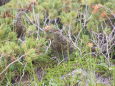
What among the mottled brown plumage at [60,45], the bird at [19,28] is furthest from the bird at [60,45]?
the bird at [19,28]

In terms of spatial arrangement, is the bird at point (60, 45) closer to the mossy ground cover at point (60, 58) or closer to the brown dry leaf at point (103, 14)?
the mossy ground cover at point (60, 58)

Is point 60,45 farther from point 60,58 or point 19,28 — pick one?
point 19,28

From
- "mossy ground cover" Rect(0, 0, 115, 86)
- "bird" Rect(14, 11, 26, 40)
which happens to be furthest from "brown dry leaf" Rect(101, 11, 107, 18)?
"bird" Rect(14, 11, 26, 40)

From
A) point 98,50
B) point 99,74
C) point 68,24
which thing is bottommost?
point 99,74

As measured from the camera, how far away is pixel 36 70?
1850mm

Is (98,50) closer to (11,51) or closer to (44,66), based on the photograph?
(44,66)

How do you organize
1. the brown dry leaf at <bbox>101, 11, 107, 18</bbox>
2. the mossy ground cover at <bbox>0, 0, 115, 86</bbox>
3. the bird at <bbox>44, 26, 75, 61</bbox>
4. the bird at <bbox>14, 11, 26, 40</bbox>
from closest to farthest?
the mossy ground cover at <bbox>0, 0, 115, 86</bbox> → the bird at <bbox>44, 26, 75, 61</bbox> → the brown dry leaf at <bbox>101, 11, 107, 18</bbox> → the bird at <bbox>14, 11, 26, 40</bbox>

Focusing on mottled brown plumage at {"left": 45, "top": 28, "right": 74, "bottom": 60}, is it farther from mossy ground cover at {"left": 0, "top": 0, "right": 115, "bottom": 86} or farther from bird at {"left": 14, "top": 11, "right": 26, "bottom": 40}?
bird at {"left": 14, "top": 11, "right": 26, "bottom": 40}

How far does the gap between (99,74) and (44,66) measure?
435 mm

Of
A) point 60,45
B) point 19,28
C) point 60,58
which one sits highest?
point 19,28

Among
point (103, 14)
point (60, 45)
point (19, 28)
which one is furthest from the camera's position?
point (19, 28)

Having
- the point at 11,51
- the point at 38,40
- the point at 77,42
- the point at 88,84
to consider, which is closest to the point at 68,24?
the point at 77,42

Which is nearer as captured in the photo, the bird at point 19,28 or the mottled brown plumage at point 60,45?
the mottled brown plumage at point 60,45

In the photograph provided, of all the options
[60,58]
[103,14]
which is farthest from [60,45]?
[103,14]
